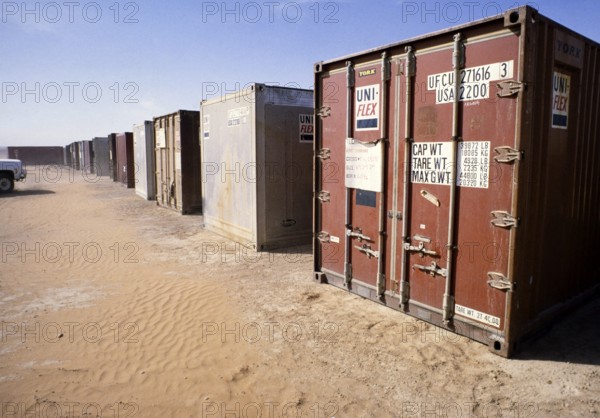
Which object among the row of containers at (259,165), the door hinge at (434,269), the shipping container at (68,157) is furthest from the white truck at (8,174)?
the shipping container at (68,157)

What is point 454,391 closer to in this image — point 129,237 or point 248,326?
point 248,326

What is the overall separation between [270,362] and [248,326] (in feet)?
3.12

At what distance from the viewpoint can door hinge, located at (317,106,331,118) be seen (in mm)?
5980

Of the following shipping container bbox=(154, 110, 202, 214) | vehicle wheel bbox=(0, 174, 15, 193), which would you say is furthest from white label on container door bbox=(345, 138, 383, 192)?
vehicle wheel bbox=(0, 174, 15, 193)

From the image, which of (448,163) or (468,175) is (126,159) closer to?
(448,163)

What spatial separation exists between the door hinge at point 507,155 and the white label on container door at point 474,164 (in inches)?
4.8

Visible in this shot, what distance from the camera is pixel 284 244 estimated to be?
8867mm

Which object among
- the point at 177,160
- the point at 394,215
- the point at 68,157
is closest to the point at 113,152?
the point at 177,160

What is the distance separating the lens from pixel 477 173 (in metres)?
4.14

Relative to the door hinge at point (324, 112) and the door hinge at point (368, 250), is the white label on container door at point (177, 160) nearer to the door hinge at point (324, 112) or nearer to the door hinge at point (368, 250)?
the door hinge at point (324, 112)

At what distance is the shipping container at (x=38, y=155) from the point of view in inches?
1959

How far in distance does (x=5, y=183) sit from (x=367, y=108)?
20.8 metres

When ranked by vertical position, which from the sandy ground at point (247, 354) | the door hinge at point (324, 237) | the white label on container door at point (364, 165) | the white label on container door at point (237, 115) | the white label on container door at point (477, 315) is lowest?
the sandy ground at point (247, 354)

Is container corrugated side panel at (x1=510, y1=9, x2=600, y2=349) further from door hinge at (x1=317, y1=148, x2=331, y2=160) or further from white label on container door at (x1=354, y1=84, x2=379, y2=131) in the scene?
door hinge at (x1=317, y1=148, x2=331, y2=160)
